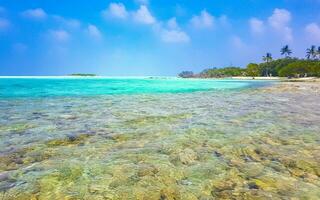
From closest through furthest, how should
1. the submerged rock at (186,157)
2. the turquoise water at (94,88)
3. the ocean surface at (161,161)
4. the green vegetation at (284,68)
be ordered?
the ocean surface at (161,161)
the submerged rock at (186,157)
the turquoise water at (94,88)
the green vegetation at (284,68)

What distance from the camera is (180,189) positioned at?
4.70m

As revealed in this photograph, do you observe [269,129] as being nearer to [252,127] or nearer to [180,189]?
[252,127]

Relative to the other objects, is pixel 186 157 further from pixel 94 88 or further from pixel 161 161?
pixel 94 88

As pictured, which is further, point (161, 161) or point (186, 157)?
point (186, 157)

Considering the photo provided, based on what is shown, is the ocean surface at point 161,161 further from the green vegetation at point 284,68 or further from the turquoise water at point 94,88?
the green vegetation at point 284,68

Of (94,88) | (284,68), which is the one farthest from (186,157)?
(284,68)

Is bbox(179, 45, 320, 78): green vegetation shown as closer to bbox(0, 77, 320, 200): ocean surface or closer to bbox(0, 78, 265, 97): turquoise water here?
bbox(0, 78, 265, 97): turquoise water

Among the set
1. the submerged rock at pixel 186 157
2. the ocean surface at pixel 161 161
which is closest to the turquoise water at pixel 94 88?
the ocean surface at pixel 161 161

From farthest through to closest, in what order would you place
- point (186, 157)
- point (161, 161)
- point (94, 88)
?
point (94, 88) < point (186, 157) < point (161, 161)

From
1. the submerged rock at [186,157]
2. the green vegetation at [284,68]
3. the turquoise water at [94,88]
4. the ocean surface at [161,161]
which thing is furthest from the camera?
the green vegetation at [284,68]

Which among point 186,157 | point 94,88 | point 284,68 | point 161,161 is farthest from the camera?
point 284,68

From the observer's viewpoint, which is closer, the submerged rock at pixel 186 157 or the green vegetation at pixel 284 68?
the submerged rock at pixel 186 157

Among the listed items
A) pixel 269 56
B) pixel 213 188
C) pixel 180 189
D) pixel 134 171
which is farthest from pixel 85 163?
pixel 269 56

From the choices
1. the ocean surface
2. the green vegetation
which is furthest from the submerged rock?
the green vegetation
